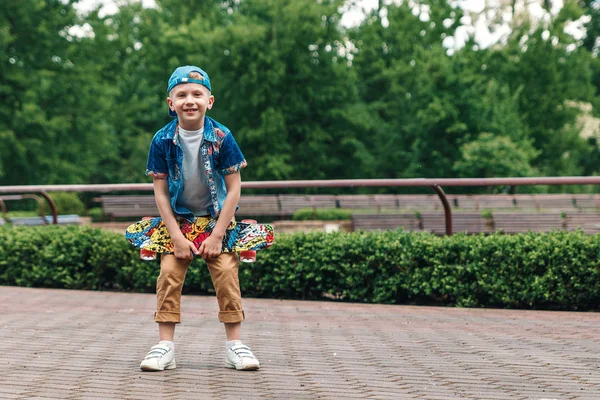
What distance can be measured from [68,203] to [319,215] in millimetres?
7461

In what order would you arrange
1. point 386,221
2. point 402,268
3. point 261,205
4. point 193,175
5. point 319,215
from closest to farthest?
1. point 193,175
2. point 402,268
3. point 386,221
4. point 261,205
5. point 319,215

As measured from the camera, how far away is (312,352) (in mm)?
5051

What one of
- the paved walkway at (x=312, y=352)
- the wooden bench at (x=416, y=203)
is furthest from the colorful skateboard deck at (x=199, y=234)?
the wooden bench at (x=416, y=203)

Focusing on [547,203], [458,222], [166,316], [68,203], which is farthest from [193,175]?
[68,203]

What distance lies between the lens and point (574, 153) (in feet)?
121

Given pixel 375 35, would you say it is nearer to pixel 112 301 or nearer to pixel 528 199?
pixel 528 199

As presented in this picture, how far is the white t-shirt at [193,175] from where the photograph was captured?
14.5 ft

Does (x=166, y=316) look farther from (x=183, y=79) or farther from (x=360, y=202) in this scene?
(x=360, y=202)

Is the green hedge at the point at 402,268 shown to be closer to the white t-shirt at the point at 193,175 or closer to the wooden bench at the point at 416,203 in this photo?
the white t-shirt at the point at 193,175

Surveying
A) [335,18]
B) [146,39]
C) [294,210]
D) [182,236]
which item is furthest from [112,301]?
[146,39]

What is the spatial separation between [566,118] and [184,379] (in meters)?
34.9

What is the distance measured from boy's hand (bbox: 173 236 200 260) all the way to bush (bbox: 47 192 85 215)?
19.7 m

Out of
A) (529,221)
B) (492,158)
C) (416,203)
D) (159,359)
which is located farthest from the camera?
(492,158)

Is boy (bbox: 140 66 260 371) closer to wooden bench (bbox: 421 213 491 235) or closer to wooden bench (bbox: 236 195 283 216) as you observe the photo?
wooden bench (bbox: 421 213 491 235)
